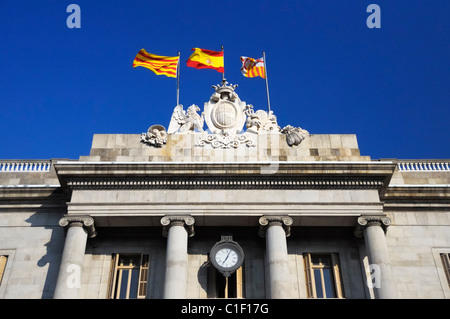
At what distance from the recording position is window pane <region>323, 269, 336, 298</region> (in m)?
25.8

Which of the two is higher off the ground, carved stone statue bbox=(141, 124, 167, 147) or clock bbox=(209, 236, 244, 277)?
carved stone statue bbox=(141, 124, 167, 147)

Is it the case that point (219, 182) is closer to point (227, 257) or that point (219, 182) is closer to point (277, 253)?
point (227, 257)

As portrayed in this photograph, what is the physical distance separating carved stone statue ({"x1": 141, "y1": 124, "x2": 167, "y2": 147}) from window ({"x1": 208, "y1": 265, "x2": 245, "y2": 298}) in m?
6.57

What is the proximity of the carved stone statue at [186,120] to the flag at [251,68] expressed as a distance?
462 centimetres

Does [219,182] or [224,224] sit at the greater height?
[219,182]

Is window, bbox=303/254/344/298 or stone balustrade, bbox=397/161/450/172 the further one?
stone balustrade, bbox=397/161/450/172

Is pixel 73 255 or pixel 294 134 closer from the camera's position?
pixel 73 255

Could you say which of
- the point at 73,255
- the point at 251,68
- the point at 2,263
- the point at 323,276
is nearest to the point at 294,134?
the point at 251,68

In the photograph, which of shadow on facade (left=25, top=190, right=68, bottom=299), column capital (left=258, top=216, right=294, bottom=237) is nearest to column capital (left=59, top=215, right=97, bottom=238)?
shadow on facade (left=25, top=190, right=68, bottom=299)

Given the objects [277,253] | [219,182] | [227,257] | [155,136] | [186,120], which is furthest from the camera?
[186,120]

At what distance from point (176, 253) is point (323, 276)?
6855 millimetres

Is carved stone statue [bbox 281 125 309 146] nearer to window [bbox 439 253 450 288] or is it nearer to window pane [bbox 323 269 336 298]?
window pane [bbox 323 269 336 298]

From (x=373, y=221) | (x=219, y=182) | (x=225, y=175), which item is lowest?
(x=373, y=221)

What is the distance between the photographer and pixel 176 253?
2491 centimetres
